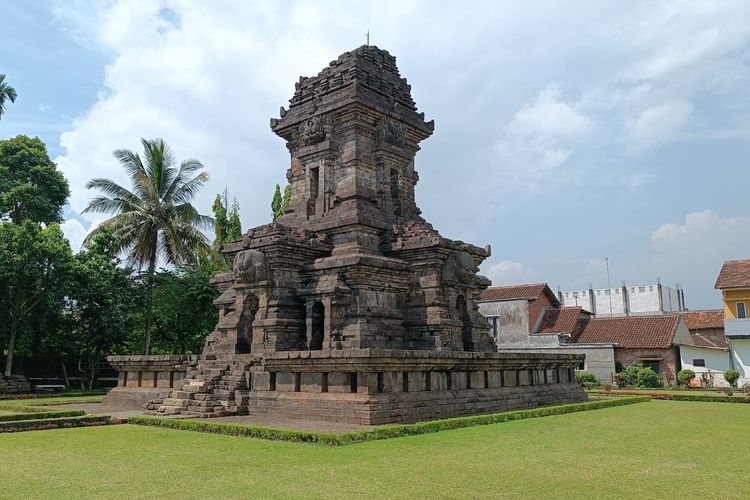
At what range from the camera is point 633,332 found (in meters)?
36.2

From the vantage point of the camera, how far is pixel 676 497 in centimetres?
708

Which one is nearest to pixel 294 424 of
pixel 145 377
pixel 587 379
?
pixel 145 377


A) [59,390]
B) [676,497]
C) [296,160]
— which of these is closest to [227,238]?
[59,390]

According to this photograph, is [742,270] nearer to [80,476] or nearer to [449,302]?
[449,302]

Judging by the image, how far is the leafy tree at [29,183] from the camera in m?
34.3

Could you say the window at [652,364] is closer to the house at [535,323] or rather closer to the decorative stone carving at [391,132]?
the house at [535,323]

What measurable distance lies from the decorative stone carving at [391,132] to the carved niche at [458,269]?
5.02m

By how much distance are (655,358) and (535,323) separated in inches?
297

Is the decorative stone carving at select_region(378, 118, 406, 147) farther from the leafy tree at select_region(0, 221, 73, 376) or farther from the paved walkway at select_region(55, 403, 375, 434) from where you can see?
the leafy tree at select_region(0, 221, 73, 376)

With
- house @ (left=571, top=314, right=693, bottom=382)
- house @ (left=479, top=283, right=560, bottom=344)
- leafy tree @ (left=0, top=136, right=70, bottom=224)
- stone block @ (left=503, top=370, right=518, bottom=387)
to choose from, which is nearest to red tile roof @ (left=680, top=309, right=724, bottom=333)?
house @ (left=571, top=314, right=693, bottom=382)

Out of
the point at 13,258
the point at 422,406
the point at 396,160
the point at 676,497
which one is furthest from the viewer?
the point at 13,258

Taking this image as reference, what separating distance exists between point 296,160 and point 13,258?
530 inches

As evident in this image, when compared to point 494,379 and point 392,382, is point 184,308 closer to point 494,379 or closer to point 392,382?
A: point 494,379

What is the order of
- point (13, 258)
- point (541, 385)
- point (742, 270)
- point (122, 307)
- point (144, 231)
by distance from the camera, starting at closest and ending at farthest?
point (541, 385) < point (13, 258) < point (122, 307) < point (144, 231) < point (742, 270)
